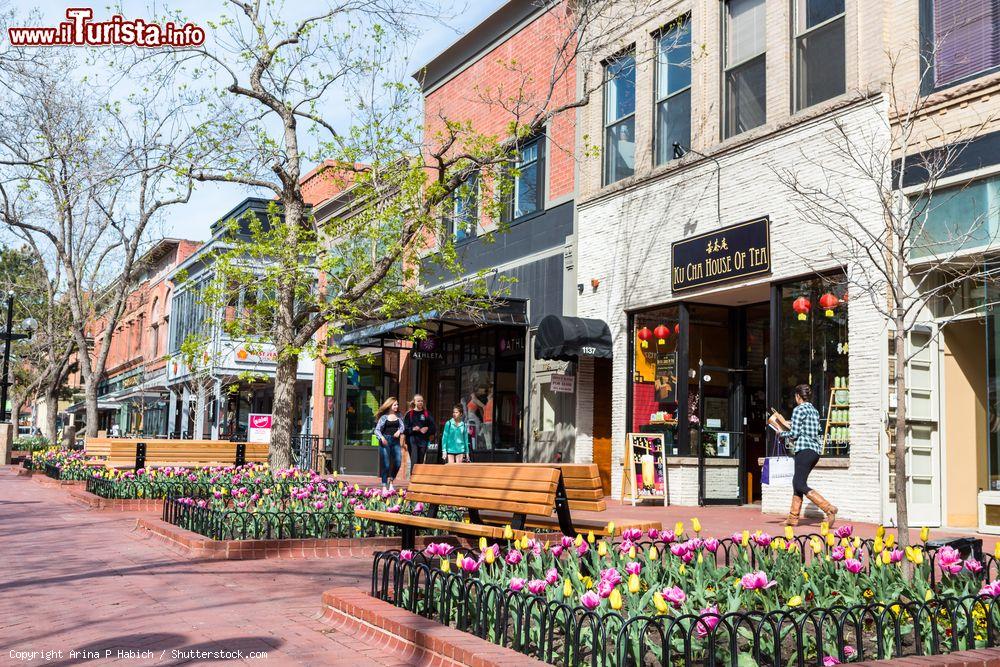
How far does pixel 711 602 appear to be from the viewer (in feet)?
17.3

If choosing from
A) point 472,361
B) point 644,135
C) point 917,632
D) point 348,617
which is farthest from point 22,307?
point 917,632

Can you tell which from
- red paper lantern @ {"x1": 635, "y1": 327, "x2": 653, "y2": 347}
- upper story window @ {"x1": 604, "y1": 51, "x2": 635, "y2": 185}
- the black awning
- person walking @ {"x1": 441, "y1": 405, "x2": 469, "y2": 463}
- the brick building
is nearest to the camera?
the brick building

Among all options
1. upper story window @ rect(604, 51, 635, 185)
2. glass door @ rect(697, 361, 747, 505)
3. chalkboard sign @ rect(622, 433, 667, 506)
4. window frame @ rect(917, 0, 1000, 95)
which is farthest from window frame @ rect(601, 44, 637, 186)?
window frame @ rect(917, 0, 1000, 95)

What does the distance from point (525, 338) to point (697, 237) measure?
548 centimetres

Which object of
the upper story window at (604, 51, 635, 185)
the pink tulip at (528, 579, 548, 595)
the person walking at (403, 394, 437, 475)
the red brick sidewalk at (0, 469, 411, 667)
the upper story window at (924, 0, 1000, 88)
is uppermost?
the upper story window at (604, 51, 635, 185)

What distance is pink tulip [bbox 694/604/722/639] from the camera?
14.2 ft

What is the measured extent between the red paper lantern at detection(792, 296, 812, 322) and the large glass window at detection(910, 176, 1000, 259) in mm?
1733

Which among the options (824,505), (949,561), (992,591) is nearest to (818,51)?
(824,505)

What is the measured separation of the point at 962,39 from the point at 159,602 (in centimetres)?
1101

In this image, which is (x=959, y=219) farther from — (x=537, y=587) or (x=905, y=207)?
(x=537, y=587)

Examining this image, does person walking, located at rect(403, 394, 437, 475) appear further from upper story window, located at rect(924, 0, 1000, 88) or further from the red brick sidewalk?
upper story window, located at rect(924, 0, 1000, 88)

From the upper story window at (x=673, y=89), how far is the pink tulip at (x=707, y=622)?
492 inches

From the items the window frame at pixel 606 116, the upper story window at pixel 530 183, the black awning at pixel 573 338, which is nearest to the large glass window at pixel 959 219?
the black awning at pixel 573 338

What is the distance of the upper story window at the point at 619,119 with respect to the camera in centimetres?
1794
